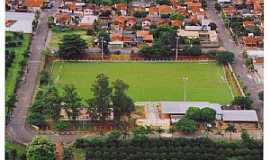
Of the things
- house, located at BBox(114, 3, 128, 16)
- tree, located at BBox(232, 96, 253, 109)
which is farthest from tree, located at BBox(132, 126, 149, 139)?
house, located at BBox(114, 3, 128, 16)

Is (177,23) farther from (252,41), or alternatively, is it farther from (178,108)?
(178,108)

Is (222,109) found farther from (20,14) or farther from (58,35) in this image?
(20,14)

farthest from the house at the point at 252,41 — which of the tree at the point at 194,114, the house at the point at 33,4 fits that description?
the house at the point at 33,4

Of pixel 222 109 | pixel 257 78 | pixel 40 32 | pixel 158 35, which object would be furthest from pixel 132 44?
pixel 222 109

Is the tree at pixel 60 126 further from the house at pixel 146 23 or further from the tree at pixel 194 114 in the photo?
the house at pixel 146 23

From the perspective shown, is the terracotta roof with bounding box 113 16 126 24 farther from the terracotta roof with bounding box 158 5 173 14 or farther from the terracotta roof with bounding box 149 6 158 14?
the terracotta roof with bounding box 158 5 173 14
